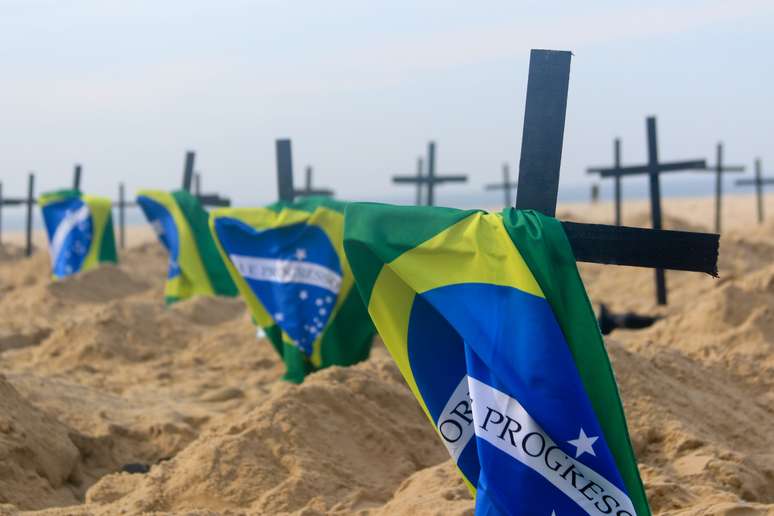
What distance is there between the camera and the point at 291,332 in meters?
8.58

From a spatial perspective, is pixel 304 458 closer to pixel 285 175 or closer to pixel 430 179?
pixel 285 175

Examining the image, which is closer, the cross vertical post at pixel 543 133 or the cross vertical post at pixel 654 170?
the cross vertical post at pixel 543 133

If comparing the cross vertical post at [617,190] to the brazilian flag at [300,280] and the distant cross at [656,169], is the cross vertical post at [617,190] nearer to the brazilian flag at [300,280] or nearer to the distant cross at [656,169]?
the distant cross at [656,169]

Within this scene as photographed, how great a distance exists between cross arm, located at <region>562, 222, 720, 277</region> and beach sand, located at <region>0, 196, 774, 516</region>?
112 centimetres

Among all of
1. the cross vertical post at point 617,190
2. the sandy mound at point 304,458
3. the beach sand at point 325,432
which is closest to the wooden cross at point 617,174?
the cross vertical post at point 617,190

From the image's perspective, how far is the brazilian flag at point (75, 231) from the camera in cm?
1586

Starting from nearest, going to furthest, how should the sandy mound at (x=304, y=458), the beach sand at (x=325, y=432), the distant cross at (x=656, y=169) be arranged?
1. the beach sand at (x=325, y=432)
2. the sandy mound at (x=304, y=458)
3. the distant cross at (x=656, y=169)

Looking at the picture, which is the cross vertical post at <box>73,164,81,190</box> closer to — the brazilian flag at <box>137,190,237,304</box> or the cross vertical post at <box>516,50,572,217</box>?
the brazilian flag at <box>137,190,237,304</box>

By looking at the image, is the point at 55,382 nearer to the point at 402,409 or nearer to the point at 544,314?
the point at 402,409

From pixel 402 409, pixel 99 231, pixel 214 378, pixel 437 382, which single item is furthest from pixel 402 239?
pixel 99 231

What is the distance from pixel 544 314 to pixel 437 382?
0.60 m

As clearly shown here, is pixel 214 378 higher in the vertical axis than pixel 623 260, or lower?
lower

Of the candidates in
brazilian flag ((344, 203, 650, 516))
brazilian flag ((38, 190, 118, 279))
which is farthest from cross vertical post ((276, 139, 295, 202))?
brazilian flag ((38, 190, 118, 279))

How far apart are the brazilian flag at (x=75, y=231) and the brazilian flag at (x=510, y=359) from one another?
490 inches
